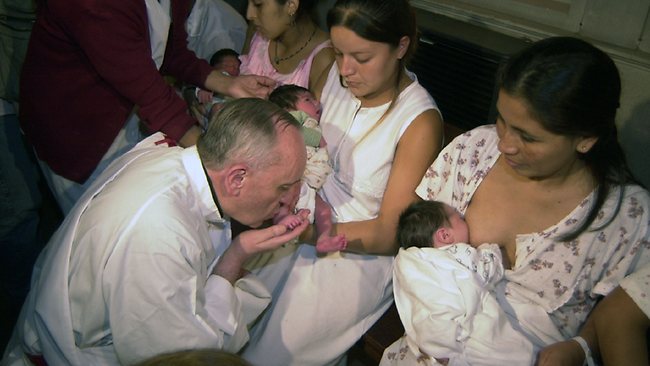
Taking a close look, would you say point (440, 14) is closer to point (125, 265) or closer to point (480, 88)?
point (480, 88)

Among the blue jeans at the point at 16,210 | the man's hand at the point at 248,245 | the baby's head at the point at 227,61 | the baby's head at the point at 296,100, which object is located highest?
the baby's head at the point at 296,100

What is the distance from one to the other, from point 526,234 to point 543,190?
153 mm

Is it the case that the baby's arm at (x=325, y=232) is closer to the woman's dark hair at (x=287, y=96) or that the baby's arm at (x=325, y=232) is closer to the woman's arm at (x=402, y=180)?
the woman's arm at (x=402, y=180)

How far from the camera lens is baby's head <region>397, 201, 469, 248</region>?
1984 mm

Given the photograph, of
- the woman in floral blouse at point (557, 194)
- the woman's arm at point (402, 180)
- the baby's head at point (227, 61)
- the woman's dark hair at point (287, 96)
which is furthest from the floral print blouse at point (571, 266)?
the baby's head at point (227, 61)

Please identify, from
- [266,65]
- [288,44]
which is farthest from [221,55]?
[288,44]

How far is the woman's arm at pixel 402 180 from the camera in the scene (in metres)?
2.16

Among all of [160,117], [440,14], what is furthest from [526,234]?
[440,14]

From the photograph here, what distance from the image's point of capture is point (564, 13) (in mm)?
2930

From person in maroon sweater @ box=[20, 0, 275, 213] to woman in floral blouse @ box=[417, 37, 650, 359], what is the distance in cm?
113

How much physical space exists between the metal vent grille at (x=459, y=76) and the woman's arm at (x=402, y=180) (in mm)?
1154

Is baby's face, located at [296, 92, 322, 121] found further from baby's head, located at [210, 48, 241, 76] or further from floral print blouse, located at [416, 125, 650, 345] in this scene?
floral print blouse, located at [416, 125, 650, 345]

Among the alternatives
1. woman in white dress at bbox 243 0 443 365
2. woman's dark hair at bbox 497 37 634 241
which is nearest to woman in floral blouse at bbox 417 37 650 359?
woman's dark hair at bbox 497 37 634 241

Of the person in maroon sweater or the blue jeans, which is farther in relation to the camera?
the blue jeans
